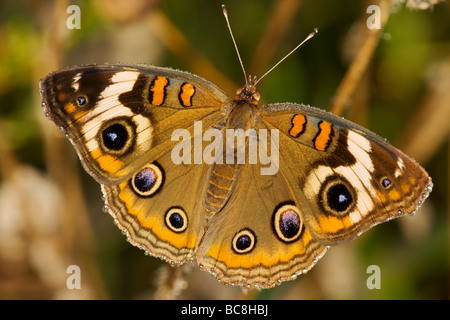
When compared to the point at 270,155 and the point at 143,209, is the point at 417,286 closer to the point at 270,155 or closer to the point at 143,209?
the point at 270,155

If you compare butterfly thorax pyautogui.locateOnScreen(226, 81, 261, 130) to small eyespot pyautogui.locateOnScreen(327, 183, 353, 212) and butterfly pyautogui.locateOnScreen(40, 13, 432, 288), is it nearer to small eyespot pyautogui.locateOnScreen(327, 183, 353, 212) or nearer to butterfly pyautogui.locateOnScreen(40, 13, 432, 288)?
butterfly pyautogui.locateOnScreen(40, 13, 432, 288)

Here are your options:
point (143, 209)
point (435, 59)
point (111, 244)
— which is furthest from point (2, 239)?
point (435, 59)

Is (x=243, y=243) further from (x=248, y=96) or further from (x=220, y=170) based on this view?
(x=248, y=96)

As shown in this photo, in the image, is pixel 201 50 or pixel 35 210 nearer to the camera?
pixel 35 210

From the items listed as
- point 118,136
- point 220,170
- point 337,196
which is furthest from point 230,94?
point 337,196

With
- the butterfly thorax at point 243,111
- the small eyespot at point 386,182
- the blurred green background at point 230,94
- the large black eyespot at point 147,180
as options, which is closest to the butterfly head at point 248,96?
the butterfly thorax at point 243,111
